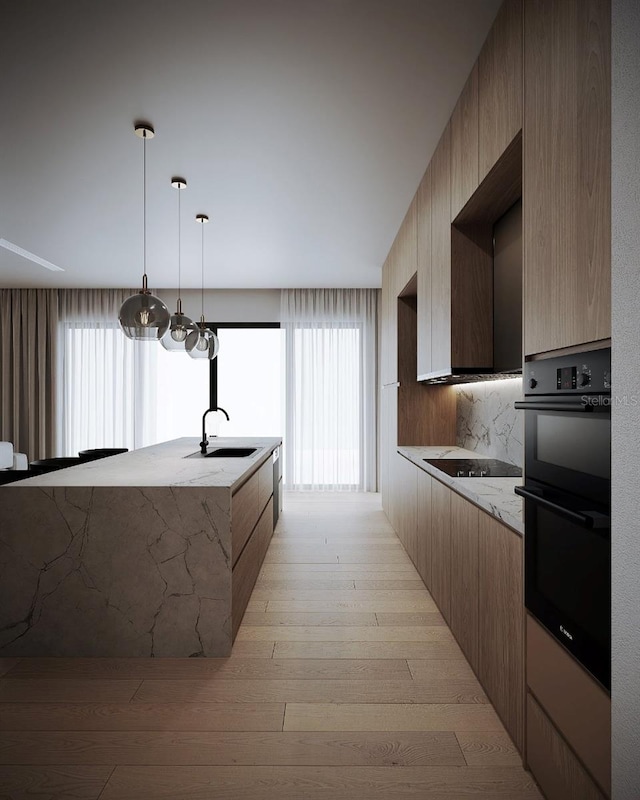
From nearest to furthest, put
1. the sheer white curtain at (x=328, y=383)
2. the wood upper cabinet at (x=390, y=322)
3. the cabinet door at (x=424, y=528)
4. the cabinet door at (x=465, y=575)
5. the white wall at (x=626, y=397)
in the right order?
1. the white wall at (x=626, y=397)
2. the cabinet door at (x=465, y=575)
3. the cabinet door at (x=424, y=528)
4. the wood upper cabinet at (x=390, y=322)
5. the sheer white curtain at (x=328, y=383)

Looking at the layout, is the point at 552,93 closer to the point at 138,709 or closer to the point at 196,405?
the point at 138,709

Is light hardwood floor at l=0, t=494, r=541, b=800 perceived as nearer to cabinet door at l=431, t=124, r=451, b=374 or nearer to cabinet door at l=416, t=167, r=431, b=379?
cabinet door at l=431, t=124, r=451, b=374

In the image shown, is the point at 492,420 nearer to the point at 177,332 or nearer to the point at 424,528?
the point at 424,528

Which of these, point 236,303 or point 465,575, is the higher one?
point 236,303

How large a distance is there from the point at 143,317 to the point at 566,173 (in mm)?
2113

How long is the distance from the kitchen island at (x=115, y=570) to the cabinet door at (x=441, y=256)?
150 cm

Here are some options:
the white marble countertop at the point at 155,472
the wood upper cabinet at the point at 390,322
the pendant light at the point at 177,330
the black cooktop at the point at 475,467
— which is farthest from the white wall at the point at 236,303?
the black cooktop at the point at 475,467

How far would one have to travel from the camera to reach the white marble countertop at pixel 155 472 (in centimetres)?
240

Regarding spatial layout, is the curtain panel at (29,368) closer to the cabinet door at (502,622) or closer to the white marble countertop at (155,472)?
the white marble countertop at (155,472)

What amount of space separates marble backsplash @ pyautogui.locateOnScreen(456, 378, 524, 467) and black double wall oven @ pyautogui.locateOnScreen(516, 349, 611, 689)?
1315 millimetres

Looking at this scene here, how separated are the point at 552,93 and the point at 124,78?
74.5 inches

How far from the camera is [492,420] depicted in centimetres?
327

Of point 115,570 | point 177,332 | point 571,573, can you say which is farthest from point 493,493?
point 177,332

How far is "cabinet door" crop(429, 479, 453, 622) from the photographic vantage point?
251cm
